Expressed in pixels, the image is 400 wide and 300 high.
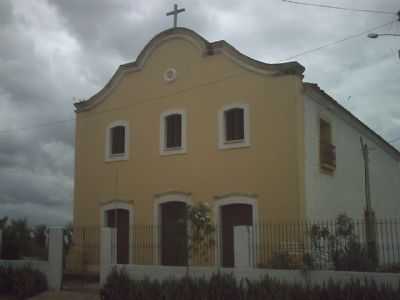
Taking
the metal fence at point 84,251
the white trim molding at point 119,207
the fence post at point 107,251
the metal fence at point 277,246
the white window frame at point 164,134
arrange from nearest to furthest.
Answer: the metal fence at point 277,246, the fence post at point 107,251, the white window frame at point 164,134, the white trim molding at point 119,207, the metal fence at point 84,251

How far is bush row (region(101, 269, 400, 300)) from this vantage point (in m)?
12.0

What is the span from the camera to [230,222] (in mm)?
18141

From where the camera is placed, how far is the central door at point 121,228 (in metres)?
20.0

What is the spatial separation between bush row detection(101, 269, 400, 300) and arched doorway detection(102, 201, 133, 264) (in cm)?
459

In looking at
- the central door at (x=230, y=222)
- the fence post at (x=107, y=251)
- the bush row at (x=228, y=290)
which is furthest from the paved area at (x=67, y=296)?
the central door at (x=230, y=222)

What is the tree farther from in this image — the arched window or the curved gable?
the arched window

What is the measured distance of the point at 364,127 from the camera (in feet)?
76.9

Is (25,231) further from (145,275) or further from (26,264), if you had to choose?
(145,275)

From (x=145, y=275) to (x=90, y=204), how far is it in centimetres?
675

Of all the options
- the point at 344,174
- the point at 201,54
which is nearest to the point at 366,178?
the point at 344,174

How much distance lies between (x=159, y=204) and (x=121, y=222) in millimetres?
1953

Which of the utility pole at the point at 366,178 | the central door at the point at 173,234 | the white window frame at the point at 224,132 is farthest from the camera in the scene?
the utility pole at the point at 366,178

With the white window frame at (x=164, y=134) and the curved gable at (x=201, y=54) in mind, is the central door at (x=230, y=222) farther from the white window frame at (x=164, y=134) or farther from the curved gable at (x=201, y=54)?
the curved gable at (x=201, y=54)

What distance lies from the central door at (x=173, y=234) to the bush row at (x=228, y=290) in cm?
370
